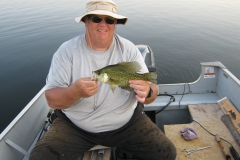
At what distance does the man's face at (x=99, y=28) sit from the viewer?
255 centimetres

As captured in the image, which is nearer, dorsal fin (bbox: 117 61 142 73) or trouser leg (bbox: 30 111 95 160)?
trouser leg (bbox: 30 111 95 160)

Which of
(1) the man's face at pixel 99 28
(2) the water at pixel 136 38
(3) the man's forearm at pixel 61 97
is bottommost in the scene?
(2) the water at pixel 136 38

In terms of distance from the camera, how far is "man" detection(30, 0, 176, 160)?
2465 mm

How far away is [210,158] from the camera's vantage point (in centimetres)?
272

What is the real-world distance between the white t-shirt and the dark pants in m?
0.09

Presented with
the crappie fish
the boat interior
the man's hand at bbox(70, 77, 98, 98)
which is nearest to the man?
the crappie fish

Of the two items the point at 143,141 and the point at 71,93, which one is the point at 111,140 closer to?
the point at 143,141

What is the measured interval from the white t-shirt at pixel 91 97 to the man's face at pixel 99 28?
0.17 meters

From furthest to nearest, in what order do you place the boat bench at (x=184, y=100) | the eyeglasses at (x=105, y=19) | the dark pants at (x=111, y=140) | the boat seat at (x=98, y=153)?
the boat bench at (x=184, y=100) → the boat seat at (x=98, y=153) → the eyeglasses at (x=105, y=19) → the dark pants at (x=111, y=140)

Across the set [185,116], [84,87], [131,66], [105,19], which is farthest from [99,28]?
[185,116]

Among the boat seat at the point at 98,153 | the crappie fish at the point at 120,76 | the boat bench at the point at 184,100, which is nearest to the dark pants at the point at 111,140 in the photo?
the boat seat at the point at 98,153

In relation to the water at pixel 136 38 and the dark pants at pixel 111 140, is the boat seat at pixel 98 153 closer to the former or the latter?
the dark pants at pixel 111 140

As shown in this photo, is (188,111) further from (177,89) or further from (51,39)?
(51,39)

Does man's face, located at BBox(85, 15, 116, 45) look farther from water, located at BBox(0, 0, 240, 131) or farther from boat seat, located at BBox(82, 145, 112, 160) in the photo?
water, located at BBox(0, 0, 240, 131)
